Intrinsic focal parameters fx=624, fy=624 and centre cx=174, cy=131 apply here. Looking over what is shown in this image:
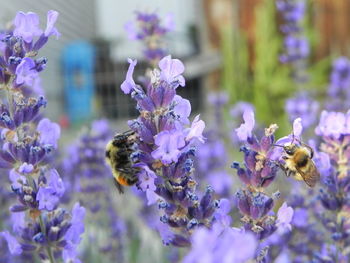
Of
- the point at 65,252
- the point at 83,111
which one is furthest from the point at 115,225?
the point at 83,111

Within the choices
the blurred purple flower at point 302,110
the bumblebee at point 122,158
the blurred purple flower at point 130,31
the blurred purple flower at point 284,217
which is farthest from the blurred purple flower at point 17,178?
the blurred purple flower at point 302,110

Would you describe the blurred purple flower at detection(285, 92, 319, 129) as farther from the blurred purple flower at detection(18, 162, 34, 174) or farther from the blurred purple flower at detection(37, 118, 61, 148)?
the blurred purple flower at detection(18, 162, 34, 174)

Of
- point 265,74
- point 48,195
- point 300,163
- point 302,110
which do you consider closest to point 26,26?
point 48,195

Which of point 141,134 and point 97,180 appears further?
point 97,180

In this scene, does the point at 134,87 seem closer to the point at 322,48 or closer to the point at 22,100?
the point at 22,100

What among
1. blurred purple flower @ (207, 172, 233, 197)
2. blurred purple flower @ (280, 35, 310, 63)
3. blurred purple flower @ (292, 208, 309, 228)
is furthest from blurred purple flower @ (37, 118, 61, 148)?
blurred purple flower @ (280, 35, 310, 63)

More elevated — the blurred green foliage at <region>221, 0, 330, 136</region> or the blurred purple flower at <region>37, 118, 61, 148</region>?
the blurred purple flower at <region>37, 118, 61, 148</region>
